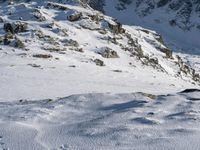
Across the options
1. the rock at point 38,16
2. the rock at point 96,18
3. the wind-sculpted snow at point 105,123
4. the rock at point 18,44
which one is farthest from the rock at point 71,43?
the wind-sculpted snow at point 105,123

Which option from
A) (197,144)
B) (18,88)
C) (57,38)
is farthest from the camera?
(57,38)

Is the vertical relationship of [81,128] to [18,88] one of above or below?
above

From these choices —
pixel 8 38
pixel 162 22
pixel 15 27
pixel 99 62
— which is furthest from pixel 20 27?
pixel 162 22

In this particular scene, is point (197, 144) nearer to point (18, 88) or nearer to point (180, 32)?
point (18, 88)

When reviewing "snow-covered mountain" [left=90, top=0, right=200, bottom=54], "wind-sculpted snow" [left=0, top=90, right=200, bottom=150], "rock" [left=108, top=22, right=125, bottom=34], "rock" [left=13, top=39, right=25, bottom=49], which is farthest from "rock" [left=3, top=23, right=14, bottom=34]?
"snow-covered mountain" [left=90, top=0, right=200, bottom=54]

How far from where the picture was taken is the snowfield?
38.9ft

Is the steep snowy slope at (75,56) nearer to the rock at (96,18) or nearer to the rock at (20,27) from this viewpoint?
the rock at (20,27)

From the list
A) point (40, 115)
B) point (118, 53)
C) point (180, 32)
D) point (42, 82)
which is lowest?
point (180, 32)

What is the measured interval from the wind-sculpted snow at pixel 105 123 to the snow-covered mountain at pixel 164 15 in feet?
224

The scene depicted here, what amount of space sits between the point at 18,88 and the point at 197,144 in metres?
14.0

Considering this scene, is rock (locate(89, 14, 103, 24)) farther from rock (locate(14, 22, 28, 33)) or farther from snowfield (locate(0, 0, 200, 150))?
rock (locate(14, 22, 28, 33))

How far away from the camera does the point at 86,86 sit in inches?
1072

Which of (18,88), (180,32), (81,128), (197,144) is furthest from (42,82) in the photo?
(180,32)

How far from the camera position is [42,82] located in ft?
87.5
